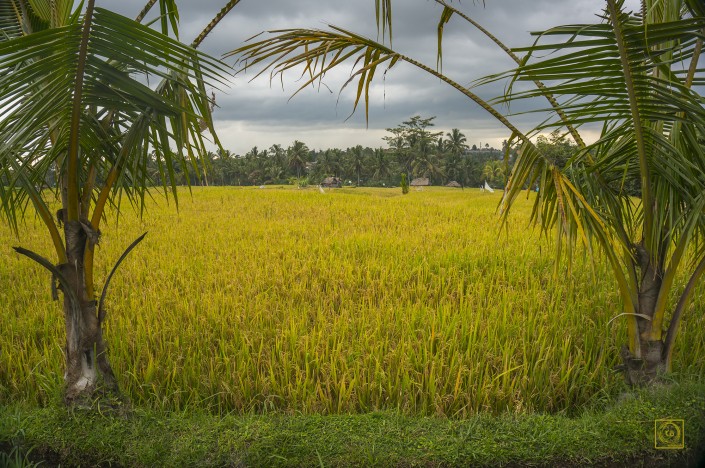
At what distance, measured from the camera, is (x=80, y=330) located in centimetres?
206

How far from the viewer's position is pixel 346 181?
52594 mm

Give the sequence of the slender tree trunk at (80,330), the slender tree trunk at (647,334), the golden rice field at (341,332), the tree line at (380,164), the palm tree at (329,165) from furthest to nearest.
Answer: the palm tree at (329,165) < the tree line at (380,164) < the golden rice field at (341,332) < the slender tree trunk at (647,334) < the slender tree trunk at (80,330)

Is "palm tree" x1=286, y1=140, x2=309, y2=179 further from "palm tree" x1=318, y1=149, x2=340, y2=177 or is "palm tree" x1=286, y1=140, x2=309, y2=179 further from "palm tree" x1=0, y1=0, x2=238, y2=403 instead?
"palm tree" x1=0, y1=0, x2=238, y2=403

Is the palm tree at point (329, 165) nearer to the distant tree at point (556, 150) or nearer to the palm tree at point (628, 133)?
the distant tree at point (556, 150)

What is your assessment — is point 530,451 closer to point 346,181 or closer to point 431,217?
point 431,217

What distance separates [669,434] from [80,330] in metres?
2.78

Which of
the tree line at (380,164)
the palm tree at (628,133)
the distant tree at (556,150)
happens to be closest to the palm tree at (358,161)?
the tree line at (380,164)

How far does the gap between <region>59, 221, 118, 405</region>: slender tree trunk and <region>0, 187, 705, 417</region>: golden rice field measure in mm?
418

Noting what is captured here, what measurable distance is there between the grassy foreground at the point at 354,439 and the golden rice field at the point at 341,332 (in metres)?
0.22

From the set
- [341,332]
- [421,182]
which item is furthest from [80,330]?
[421,182]

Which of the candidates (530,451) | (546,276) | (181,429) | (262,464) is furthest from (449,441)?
(546,276)

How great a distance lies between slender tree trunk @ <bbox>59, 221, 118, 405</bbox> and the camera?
202 centimetres

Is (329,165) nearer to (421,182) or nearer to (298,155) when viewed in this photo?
(298,155)

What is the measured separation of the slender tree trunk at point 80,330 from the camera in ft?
6.61
